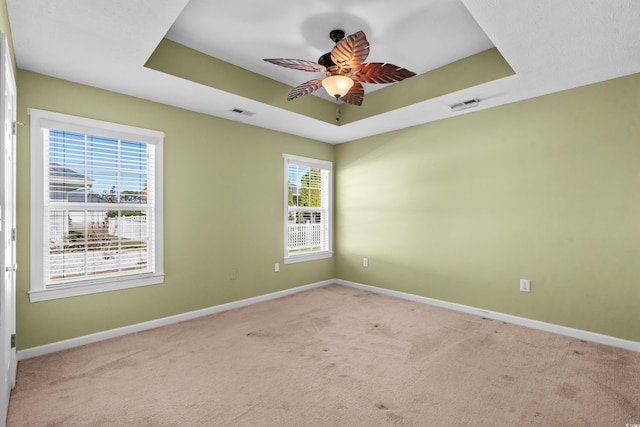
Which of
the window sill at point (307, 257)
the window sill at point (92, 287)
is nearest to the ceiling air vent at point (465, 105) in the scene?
the window sill at point (307, 257)

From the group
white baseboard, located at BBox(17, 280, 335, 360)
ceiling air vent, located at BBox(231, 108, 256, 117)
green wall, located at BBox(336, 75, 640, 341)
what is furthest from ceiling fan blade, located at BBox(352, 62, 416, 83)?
white baseboard, located at BBox(17, 280, 335, 360)

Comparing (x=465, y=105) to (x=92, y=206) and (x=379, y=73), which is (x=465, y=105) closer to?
(x=379, y=73)

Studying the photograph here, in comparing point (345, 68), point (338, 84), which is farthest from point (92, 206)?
point (345, 68)

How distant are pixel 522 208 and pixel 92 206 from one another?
442 cm

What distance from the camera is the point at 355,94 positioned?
299 cm

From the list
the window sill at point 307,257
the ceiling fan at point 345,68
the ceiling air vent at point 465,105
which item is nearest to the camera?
the ceiling fan at point 345,68

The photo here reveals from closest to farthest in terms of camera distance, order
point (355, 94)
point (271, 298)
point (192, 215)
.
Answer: point (355, 94)
point (192, 215)
point (271, 298)

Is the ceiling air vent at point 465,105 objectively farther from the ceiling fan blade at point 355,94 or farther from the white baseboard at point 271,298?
the white baseboard at point 271,298

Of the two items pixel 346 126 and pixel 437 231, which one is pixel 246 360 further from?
pixel 346 126

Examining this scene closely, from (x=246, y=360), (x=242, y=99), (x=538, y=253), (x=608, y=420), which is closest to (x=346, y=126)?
(x=242, y=99)

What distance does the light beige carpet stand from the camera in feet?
6.40

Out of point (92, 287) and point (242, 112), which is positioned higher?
point (242, 112)

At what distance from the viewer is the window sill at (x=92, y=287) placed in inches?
110

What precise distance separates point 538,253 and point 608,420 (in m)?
1.80
